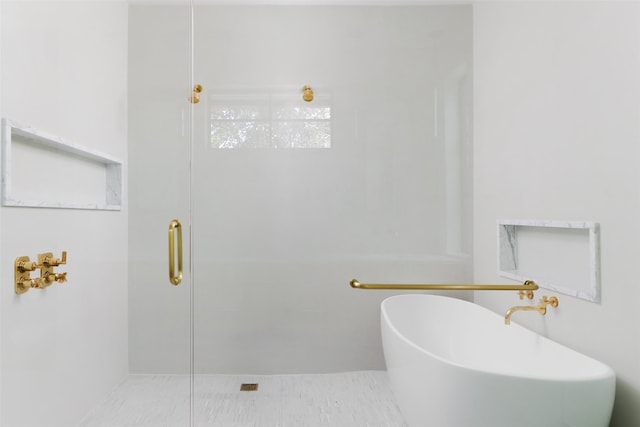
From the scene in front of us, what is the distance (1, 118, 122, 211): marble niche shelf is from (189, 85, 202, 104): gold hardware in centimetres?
60

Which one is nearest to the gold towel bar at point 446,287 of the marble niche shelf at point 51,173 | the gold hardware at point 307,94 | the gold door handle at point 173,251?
the gold door handle at point 173,251

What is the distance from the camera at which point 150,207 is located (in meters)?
1.60

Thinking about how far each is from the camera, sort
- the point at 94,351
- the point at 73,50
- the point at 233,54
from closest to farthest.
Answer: the point at 73,50 → the point at 94,351 → the point at 233,54

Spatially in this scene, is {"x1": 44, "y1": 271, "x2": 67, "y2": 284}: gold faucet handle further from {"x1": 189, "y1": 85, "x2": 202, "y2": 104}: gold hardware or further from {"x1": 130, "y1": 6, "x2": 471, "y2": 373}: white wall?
{"x1": 189, "y1": 85, "x2": 202, "y2": 104}: gold hardware

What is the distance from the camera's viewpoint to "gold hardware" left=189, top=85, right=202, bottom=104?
6.25 ft

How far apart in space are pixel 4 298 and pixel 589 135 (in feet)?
7.53

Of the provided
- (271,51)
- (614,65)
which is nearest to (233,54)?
(271,51)

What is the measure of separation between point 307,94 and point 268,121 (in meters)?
0.29

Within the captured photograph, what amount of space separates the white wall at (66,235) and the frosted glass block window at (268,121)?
0.60m

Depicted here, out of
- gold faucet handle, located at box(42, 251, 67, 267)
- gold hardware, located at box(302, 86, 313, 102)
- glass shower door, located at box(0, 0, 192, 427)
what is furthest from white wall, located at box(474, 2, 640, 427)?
gold faucet handle, located at box(42, 251, 67, 267)

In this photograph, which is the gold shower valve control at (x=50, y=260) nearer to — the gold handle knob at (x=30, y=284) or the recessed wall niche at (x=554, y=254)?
the gold handle knob at (x=30, y=284)

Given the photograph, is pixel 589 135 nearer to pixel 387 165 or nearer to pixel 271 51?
pixel 387 165

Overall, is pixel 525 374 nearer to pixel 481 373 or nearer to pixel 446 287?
pixel 481 373

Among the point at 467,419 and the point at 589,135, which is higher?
the point at 589,135
